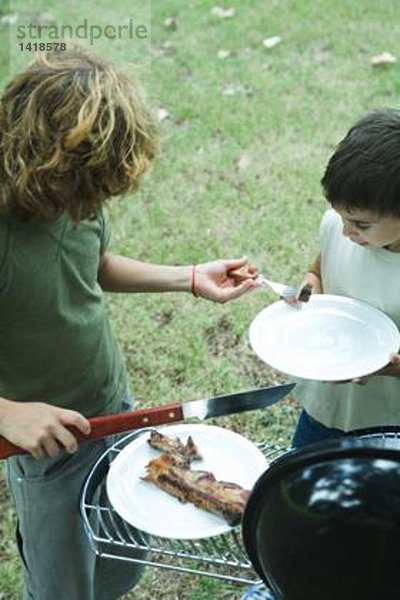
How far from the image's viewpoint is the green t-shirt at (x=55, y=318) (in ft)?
4.86

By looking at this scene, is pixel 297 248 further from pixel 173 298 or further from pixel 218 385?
pixel 218 385

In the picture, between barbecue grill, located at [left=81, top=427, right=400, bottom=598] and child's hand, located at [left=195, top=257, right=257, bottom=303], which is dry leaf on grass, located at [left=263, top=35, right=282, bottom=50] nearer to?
child's hand, located at [left=195, top=257, right=257, bottom=303]

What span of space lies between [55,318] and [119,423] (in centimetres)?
28

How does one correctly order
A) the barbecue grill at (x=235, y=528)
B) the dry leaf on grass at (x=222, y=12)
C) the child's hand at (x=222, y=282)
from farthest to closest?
the dry leaf on grass at (x=222, y=12)
the child's hand at (x=222, y=282)
the barbecue grill at (x=235, y=528)

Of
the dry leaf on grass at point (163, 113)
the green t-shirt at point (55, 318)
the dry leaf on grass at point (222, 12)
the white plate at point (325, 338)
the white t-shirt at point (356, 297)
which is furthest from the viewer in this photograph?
the dry leaf on grass at point (222, 12)

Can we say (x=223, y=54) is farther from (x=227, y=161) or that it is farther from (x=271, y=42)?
(x=227, y=161)

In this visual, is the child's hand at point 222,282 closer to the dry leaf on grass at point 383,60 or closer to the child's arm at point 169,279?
the child's arm at point 169,279

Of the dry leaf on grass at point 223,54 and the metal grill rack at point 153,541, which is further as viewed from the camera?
the dry leaf on grass at point 223,54

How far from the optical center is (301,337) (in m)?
1.70

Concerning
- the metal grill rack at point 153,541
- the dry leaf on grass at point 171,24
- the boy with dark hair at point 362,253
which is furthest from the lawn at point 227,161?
the metal grill rack at point 153,541

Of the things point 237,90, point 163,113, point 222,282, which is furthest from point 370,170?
point 237,90

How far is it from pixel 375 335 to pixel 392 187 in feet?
0.96

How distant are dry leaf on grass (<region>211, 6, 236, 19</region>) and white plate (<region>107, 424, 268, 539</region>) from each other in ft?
13.4

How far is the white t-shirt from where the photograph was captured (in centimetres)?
172
